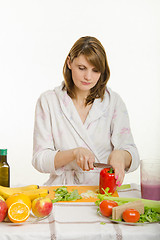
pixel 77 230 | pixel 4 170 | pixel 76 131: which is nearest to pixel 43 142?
pixel 76 131

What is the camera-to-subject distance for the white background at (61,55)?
369cm

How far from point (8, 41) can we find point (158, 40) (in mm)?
1824

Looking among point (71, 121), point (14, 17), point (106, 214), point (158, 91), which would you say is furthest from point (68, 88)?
point (158, 91)

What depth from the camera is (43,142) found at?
75.7 inches

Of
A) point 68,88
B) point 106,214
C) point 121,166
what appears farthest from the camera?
point 68,88

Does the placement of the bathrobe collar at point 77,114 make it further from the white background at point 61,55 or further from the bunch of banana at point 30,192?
the white background at point 61,55

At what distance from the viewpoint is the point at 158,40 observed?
13.4ft

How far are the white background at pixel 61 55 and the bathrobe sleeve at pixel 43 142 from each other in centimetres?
180

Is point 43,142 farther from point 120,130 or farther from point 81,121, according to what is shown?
point 120,130

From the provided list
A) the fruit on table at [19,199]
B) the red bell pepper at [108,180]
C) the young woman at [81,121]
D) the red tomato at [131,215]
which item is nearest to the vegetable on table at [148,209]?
the red tomato at [131,215]

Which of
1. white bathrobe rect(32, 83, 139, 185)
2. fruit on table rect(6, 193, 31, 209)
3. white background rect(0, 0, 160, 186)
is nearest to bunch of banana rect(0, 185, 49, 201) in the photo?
fruit on table rect(6, 193, 31, 209)

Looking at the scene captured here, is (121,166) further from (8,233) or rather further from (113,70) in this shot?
(113,70)

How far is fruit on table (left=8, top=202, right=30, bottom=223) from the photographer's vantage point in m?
1.12

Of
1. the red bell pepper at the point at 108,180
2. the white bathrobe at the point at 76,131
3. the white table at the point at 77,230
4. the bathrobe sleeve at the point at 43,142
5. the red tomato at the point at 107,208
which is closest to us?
the white table at the point at 77,230
